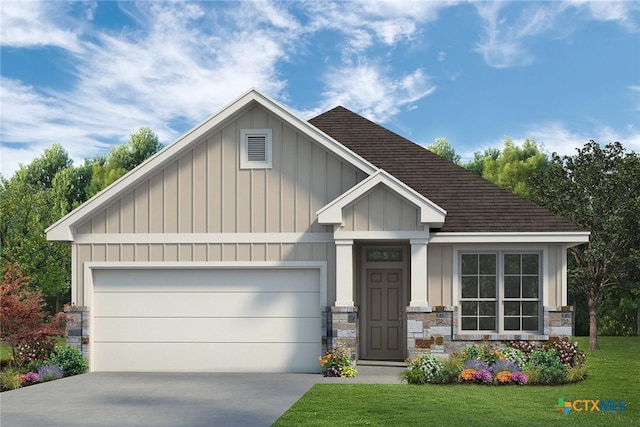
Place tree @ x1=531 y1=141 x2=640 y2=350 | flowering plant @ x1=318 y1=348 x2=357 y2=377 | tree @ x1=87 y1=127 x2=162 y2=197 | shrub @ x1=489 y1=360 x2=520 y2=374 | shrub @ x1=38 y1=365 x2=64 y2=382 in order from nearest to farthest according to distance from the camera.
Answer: shrub @ x1=489 y1=360 x2=520 y2=374 → flowering plant @ x1=318 y1=348 x2=357 y2=377 → shrub @ x1=38 y1=365 x2=64 y2=382 → tree @ x1=531 y1=141 x2=640 y2=350 → tree @ x1=87 y1=127 x2=162 y2=197

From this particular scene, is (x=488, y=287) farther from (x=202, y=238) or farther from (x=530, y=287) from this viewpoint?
(x=202, y=238)

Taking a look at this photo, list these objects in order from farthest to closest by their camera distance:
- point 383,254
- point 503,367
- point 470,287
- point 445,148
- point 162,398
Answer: point 445,148 < point 383,254 < point 470,287 < point 503,367 < point 162,398

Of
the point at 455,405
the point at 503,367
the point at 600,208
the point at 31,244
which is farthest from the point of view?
the point at 31,244

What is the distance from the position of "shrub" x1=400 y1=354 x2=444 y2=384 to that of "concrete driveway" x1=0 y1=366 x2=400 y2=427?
443 mm

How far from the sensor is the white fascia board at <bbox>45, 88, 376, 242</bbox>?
16.5m

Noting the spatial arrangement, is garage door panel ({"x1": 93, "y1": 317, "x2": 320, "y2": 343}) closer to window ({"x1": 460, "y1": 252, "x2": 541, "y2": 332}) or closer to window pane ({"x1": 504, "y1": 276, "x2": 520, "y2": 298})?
window ({"x1": 460, "y1": 252, "x2": 541, "y2": 332})

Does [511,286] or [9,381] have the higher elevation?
[511,286]

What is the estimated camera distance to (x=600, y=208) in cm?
2614

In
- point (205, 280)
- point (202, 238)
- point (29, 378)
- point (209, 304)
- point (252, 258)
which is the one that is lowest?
point (29, 378)

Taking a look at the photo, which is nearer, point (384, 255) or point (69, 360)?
point (69, 360)

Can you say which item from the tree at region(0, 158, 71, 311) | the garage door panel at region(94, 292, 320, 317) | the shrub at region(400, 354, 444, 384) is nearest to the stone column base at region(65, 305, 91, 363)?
the garage door panel at region(94, 292, 320, 317)

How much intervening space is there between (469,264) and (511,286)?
1013mm

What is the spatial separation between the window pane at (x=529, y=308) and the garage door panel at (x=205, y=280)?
455 cm

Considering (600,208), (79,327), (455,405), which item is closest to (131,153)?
(600,208)
